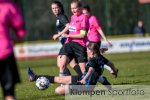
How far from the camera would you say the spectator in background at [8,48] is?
26.1 feet

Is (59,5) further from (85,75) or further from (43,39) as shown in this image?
(43,39)

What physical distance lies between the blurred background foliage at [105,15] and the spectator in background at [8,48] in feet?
89.9

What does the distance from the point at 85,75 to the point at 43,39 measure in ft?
79.9

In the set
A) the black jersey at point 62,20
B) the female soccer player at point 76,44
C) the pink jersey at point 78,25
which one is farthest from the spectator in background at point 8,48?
the black jersey at point 62,20

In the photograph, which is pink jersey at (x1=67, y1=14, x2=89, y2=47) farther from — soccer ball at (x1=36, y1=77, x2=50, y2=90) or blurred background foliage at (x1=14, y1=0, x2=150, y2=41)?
blurred background foliage at (x1=14, y1=0, x2=150, y2=41)

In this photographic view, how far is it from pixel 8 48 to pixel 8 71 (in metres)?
0.32

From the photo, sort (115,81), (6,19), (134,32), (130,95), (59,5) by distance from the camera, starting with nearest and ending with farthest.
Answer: (6,19) < (130,95) < (59,5) < (115,81) < (134,32)

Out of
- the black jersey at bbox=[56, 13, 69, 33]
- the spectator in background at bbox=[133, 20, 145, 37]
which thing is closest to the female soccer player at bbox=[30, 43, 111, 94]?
the black jersey at bbox=[56, 13, 69, 33]

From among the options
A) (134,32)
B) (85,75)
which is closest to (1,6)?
(85,75)

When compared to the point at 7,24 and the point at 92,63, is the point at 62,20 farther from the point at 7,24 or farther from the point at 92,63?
the point at 7,24

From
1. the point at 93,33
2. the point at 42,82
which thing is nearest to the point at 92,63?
the point at 42,82

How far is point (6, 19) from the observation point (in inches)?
317

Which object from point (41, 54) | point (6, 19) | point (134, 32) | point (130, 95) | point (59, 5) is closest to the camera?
point (6, 19)

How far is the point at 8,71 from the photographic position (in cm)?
801
